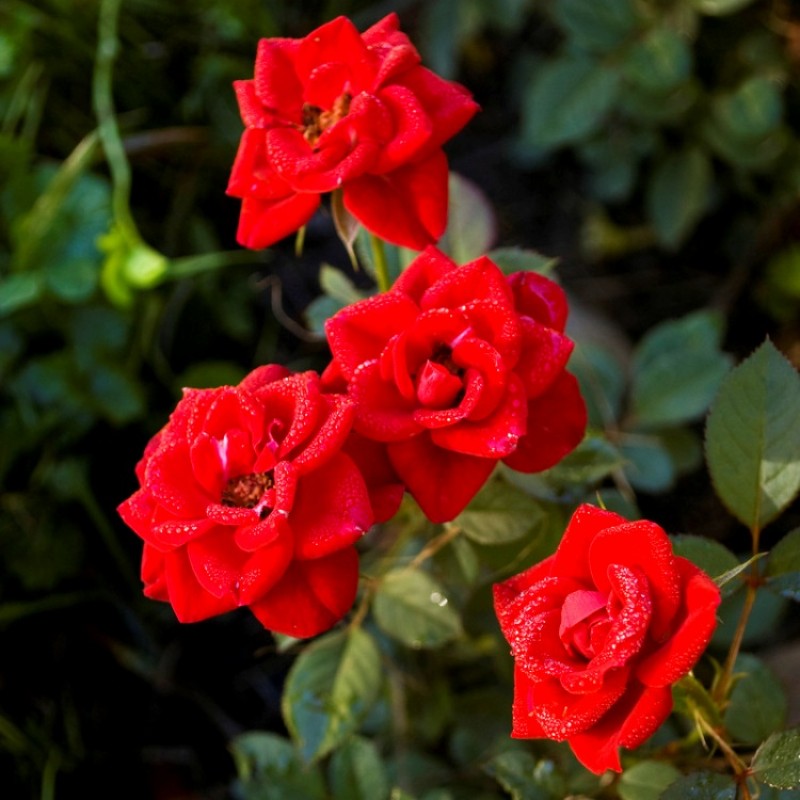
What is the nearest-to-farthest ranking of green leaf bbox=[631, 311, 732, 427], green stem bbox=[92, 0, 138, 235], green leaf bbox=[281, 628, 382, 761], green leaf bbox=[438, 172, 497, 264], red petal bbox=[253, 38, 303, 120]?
red petal bbox=[253, 38, 303, 120] → green leaf bbox=[281, 628, 382, 761] → green leaf bbox=[438, 172, 497, 264] → green leaf bbox=[631, 311, 732, 427] → green stem bbox=[92, 0, 138, 235]

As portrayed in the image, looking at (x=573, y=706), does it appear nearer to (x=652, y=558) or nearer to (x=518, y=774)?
(x=652, y=558)

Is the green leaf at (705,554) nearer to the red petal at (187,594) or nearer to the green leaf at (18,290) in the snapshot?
the red petal at (187,594)

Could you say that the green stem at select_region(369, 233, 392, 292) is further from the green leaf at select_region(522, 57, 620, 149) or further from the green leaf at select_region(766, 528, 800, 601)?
the green leaf at select_region(522, 57, 620, 149)

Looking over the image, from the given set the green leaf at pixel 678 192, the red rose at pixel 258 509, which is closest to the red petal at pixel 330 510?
the red rose at pixel 258 509

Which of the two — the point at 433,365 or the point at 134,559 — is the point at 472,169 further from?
the point at 433,365

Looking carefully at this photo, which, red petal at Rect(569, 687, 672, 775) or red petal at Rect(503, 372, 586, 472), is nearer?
red petal at Rect(569, 687, 672, 775)

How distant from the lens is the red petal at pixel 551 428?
1.77 ft

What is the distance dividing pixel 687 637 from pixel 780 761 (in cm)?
13

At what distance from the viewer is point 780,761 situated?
1.58ft

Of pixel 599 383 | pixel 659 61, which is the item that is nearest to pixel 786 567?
pixel 599 383

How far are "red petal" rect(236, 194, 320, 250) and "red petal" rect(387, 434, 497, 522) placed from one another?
0.16 meters

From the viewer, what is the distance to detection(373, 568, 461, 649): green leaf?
741 mm

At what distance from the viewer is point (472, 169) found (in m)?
1.58

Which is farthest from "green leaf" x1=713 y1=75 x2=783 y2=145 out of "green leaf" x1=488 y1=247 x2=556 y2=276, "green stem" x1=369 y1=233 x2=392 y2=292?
"green stem" x1=369 y1=233 x2=392 y2=292
